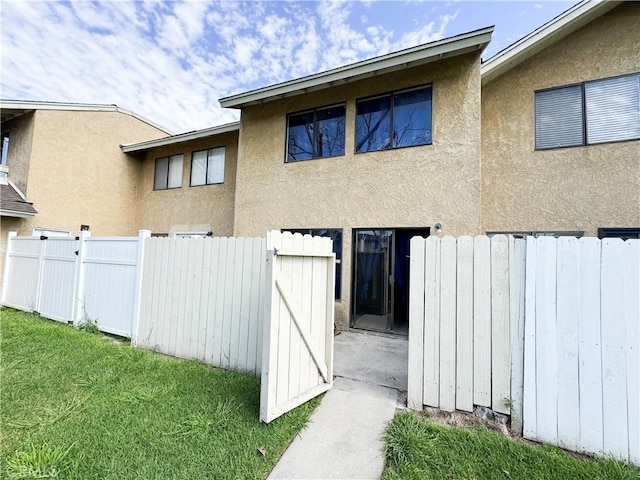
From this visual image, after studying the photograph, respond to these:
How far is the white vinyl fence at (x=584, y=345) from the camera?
273 cm

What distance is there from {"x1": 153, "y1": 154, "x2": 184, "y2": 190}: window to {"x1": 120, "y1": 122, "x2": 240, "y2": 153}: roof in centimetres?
68

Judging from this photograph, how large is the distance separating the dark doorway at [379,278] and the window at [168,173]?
8.71m

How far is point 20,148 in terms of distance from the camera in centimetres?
1105

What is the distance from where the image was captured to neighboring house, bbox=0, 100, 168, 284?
10.5m

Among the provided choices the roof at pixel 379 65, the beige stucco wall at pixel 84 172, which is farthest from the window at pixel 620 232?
the beige stucco wall at pixel 84 172

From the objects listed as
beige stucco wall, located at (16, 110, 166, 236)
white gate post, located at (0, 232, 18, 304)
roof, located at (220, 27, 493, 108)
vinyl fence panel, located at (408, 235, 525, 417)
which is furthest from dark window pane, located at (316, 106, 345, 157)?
white gate post, located at (0, 232, 18, 304)

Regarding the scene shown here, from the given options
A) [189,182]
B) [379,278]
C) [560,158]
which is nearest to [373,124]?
[379,278]

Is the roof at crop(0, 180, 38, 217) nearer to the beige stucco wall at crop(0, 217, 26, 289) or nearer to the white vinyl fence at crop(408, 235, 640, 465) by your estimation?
the beige stucco wall at crop(0, 217, 26, 289)

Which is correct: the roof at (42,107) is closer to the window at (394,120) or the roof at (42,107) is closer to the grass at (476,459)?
the window at (394,120)

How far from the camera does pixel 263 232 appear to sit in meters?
9.15

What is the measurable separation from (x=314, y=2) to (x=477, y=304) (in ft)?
35.1

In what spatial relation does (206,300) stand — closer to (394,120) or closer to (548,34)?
(394,120)

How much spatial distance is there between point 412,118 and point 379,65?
149cm

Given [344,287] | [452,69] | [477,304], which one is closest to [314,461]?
[477,304]
